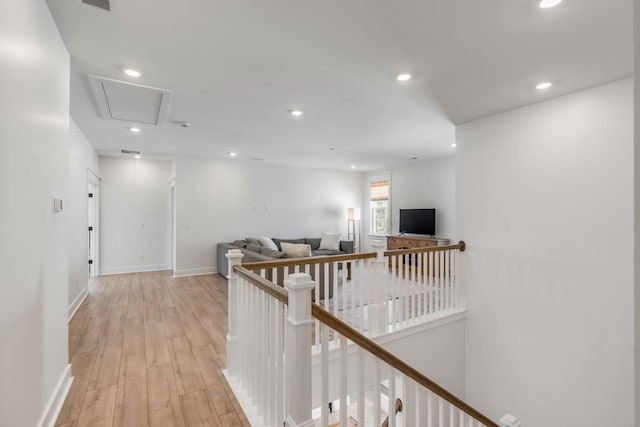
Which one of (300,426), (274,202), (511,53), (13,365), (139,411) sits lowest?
(139,411)

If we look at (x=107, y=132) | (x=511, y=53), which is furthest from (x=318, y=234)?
(x=511, y=53)

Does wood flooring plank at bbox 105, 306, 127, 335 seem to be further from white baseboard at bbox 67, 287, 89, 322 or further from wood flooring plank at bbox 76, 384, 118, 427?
wood flooring plank at bbox 76, 384, 118, 427

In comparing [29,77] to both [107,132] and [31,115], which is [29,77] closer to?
[31,115]

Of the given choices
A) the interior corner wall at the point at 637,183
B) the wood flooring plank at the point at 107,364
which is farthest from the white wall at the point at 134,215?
the interior corner wall at the point at 637,183

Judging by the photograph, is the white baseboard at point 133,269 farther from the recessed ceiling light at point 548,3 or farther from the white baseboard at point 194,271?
the recessed ceiling light at point 548,3

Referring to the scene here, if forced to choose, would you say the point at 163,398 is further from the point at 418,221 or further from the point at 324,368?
the point at 418,221

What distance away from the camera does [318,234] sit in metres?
8.06

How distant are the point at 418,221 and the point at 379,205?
1744 mm

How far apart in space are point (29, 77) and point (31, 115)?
0.65ft

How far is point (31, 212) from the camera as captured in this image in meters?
1.63

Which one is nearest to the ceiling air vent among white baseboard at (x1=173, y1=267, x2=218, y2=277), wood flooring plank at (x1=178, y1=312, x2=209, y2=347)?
wood flooring plank at (x1=178, y1=312, x2=209, y2=347)

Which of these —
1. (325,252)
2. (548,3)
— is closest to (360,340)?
(548,3)

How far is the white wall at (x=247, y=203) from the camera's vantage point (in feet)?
20.7

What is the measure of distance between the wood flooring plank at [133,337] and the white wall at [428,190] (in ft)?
18.8
